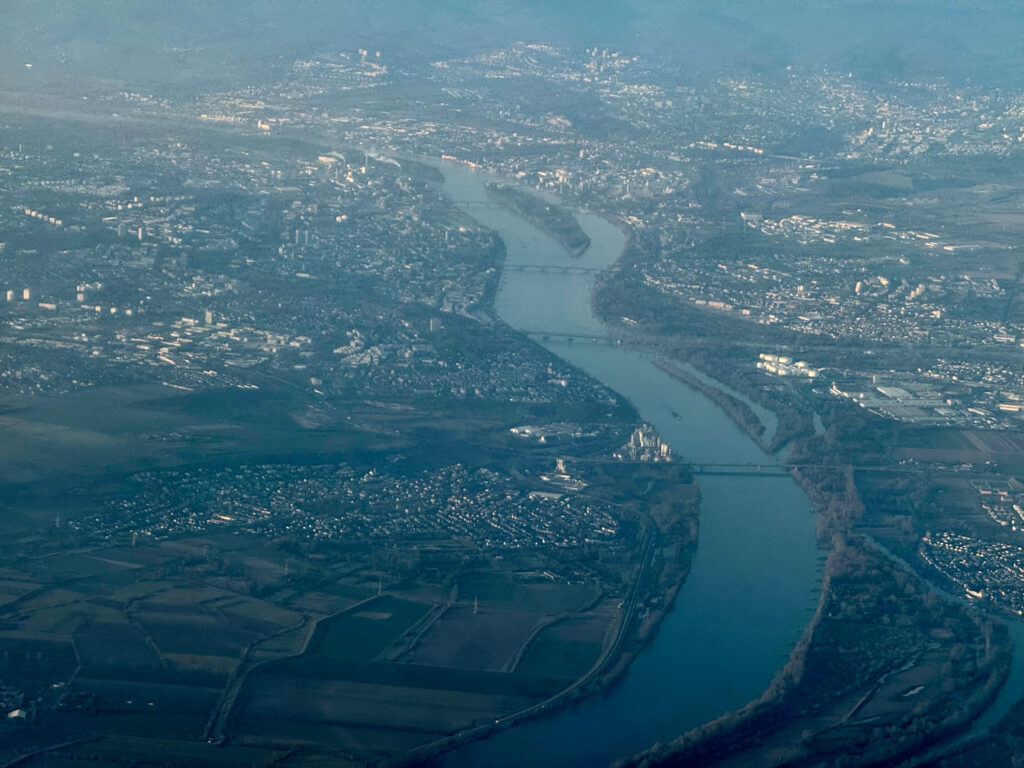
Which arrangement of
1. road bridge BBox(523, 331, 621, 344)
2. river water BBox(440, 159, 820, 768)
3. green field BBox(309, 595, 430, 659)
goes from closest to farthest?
river water BBox(440, 159, 820, 768), green field BBox(309, 595, 430, 659), road bridge BBox(523, 331, 621, 344)

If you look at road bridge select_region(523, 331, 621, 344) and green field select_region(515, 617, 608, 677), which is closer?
green field select_region(515, 617, 608, 677)

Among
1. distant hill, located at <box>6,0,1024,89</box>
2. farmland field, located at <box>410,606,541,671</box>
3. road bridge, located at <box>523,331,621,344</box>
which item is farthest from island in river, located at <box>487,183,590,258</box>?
farmland field, located at <box>410,606,541,671</box>

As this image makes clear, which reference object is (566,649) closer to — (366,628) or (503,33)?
(366,628)

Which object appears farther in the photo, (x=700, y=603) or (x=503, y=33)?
(x=503, y=33)

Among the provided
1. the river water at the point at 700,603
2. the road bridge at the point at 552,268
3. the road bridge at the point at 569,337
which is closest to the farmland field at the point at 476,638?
the river water at the point at 700,603

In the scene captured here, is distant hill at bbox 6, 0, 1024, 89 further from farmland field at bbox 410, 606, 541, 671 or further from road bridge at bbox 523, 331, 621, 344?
farmland field at bbox 410, 606, 541, 671

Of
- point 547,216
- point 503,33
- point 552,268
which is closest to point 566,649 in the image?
point 552,268

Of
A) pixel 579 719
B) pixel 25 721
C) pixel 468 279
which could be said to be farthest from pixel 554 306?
pixel 25 721

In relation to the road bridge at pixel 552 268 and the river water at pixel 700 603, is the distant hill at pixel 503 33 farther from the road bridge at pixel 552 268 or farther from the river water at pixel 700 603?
the river water at pixel 700 603

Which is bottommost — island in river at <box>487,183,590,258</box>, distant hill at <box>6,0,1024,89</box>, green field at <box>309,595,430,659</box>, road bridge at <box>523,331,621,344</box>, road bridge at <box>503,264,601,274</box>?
Answer: green field at <box>309,595,430,659</box>
